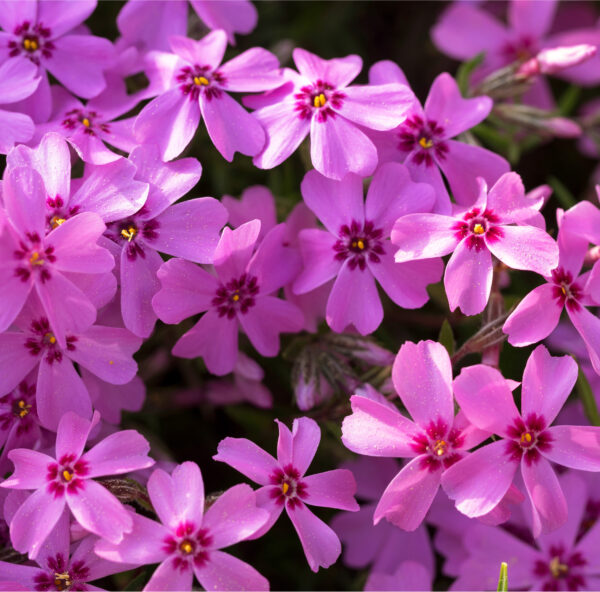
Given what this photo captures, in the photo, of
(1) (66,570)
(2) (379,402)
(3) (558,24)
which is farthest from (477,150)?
(3) (558,24)

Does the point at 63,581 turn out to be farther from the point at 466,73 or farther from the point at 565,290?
the point at 466,73

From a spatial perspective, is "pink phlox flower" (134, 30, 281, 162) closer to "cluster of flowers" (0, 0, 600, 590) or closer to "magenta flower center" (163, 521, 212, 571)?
"cluster of flowers" (0, 0, 600, 590)

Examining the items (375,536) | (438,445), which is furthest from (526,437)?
(375,536)

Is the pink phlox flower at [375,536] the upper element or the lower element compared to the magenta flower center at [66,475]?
upper

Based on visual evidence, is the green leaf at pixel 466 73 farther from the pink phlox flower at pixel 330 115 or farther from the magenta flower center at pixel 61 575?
the magenta flower center at pixel 61 575

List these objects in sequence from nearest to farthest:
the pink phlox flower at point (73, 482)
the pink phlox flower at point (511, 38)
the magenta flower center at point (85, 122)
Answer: the pink phlox flower at point (73, 482) < the magenta flower center at point (85, 122) < the pink phlox flower at point (511, 38)

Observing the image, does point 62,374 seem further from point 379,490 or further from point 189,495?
point 379,490

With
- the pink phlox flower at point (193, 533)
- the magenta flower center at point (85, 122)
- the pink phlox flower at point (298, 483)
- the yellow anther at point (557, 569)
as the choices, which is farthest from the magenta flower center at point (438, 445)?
the magenta flower center at point (85, 122)
